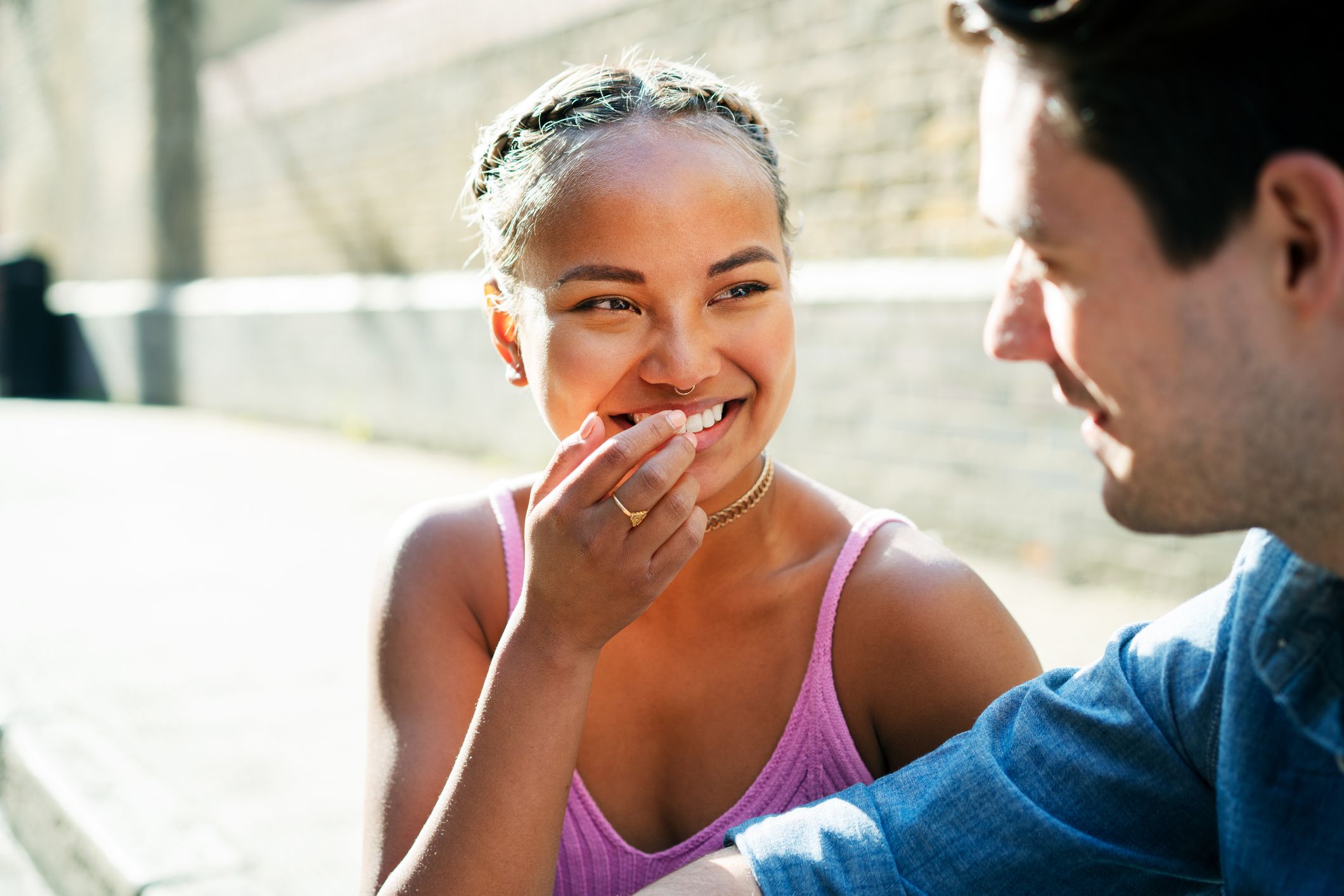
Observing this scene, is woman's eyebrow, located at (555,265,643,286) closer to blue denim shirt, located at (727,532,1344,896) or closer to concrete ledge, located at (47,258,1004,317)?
concrete ledge, located at (47,258,1004,317)

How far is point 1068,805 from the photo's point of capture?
4.56 ft

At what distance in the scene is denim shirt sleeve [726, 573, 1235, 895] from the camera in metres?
1.35

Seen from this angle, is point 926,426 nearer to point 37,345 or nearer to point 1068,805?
point 1068,805

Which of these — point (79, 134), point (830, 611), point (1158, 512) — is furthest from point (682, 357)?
point (79, 134)

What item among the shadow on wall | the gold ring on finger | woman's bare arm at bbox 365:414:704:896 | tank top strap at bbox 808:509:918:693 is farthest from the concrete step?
the shadow on wall

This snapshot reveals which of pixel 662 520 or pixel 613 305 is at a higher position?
pixel 613 305

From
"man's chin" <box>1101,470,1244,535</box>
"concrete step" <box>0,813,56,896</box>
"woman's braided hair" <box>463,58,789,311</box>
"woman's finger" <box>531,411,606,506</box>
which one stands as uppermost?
"woman's braided hair" <box>463,58,789,311</box>

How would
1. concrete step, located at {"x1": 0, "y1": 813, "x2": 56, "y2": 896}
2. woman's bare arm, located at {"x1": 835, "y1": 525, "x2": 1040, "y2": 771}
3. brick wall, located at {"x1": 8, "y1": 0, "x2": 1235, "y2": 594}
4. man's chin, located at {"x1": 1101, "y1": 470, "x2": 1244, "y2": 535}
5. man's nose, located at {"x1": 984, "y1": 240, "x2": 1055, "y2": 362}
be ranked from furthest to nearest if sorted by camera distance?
brick wall, located at {"x1": 8, "y1": 0, "x2": 1235, "y2": 594}
concrete step, located at {"x1": 0, "y1": 813, "x2": 56, "y2": 896}
woman's bare arm, located at {"x1": 835, "y1": 525, "x2": 1040, "y2": 771}
man's nose, located at {"x1": 984, "y1": 240, "x2": 1055, "y2": 362}
man's chin, located at {"x1": 1101, "y1": 470, "x2": 1244, "y2": 535}

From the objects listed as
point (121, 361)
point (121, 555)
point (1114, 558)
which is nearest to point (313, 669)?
point (121, 555)

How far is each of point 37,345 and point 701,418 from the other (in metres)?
17.6

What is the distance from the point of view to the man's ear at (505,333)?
6.86 ft

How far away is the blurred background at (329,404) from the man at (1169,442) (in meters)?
1.16

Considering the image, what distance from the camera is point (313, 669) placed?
14.0 feet

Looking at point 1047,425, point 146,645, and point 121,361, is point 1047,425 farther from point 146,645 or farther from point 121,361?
point 121,361
